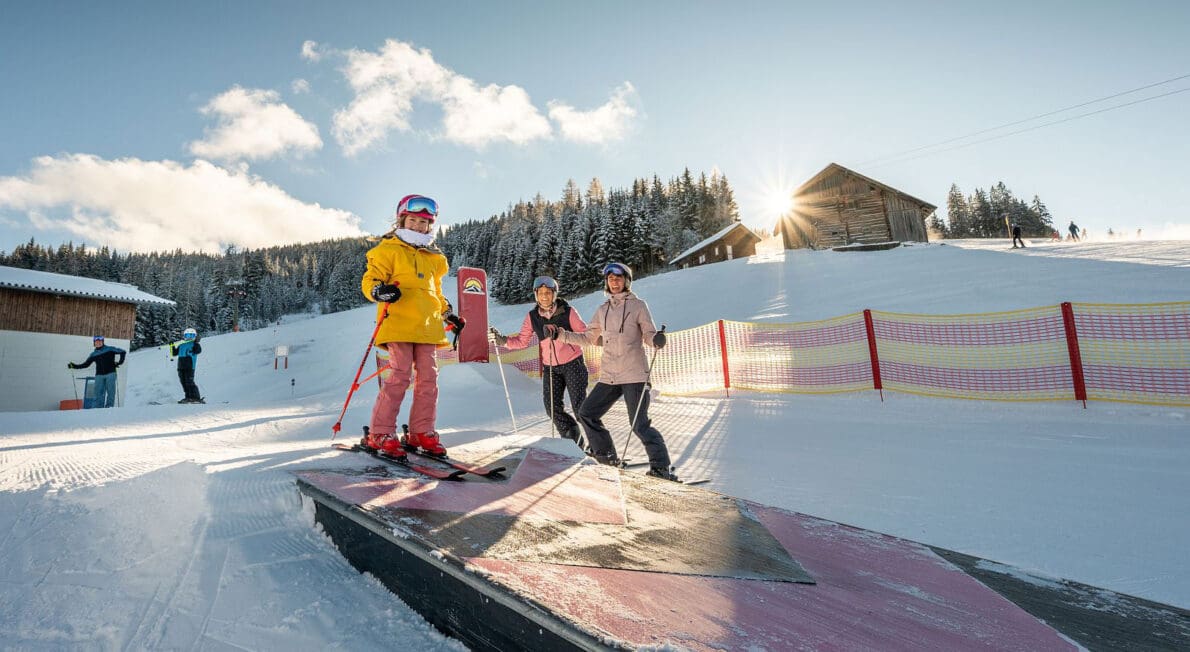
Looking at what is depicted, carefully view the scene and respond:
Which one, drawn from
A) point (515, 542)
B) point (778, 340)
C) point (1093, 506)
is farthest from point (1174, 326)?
point (515, 542)

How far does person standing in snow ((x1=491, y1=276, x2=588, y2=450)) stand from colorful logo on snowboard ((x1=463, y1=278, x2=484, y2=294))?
21.3 feet

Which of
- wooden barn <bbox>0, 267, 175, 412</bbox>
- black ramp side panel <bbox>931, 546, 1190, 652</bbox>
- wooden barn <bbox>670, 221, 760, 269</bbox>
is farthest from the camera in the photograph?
wooden barn <bbox>670, 221, 760, 269</bbox>

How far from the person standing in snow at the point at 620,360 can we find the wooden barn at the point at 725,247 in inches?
1531

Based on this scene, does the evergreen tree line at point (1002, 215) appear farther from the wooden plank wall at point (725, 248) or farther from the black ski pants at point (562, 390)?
the black ski pants at point (562, 390)

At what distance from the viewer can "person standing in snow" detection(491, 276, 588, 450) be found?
5.23 m

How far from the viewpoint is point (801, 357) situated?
30.8ft

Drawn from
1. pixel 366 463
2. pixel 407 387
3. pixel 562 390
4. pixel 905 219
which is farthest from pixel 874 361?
pixel 905 219

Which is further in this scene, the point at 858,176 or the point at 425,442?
the point at 858,176

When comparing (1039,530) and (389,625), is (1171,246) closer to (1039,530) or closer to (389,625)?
(1039,530)

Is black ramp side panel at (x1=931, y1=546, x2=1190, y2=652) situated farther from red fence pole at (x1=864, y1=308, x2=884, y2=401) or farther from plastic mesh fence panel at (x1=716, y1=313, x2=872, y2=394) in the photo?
plastic mesh fence panel at (x1=716, y1=313, x2=872, y2=394)

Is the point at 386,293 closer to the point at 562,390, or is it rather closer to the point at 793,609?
the point at 562,390

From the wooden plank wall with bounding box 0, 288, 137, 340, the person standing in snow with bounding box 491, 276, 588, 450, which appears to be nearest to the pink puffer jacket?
the person standing in snow with bounding box 491, 276, 588, 450

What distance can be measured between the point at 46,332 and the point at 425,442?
20855 millimetres

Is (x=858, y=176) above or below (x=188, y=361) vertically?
above
